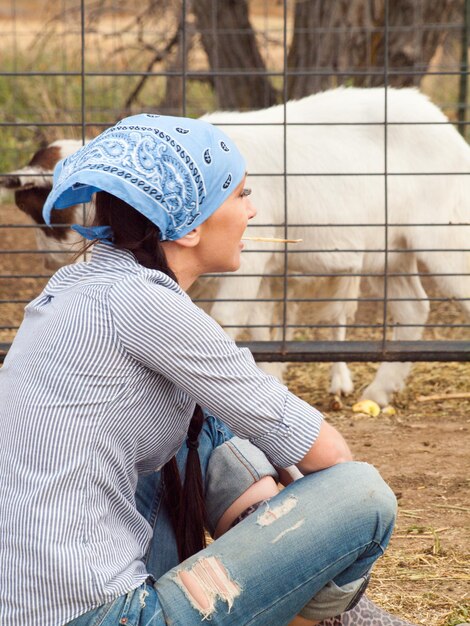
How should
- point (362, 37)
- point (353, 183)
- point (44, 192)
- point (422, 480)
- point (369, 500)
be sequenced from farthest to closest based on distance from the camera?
point (362, 37) < point (44, 192) < point (353, 183) < point (422, 480) < point (369, 500)

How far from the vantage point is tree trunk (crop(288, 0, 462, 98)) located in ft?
29.0

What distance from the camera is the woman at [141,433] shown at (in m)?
2.21

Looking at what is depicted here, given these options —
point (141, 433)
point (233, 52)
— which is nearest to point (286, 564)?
point (141, 433)

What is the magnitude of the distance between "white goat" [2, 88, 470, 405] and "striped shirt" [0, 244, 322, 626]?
11.1ft

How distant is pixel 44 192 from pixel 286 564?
4.25 meters

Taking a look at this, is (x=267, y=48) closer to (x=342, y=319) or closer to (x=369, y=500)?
(x=342, y=319)

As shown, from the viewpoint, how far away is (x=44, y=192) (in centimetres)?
620

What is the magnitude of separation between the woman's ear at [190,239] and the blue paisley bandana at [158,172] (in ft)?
0.14

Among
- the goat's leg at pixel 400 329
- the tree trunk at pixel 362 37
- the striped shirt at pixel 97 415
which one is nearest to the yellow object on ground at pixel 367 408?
the goat's leg at pixel 400 329

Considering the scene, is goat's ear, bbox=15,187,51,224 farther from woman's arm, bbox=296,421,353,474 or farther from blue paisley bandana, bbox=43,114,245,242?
woman's arm, bbox=296,421,353,474

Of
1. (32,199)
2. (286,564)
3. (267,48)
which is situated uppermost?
(267,48)

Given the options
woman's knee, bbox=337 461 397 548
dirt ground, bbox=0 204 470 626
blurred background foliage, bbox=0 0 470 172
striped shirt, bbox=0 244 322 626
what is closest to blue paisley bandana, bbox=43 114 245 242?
striped shirt, bbox=0 244 322 626

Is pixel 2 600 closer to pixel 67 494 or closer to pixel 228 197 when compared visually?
pixel 67 494

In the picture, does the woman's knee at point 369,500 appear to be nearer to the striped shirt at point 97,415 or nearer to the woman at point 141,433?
the woman at point 141,433
